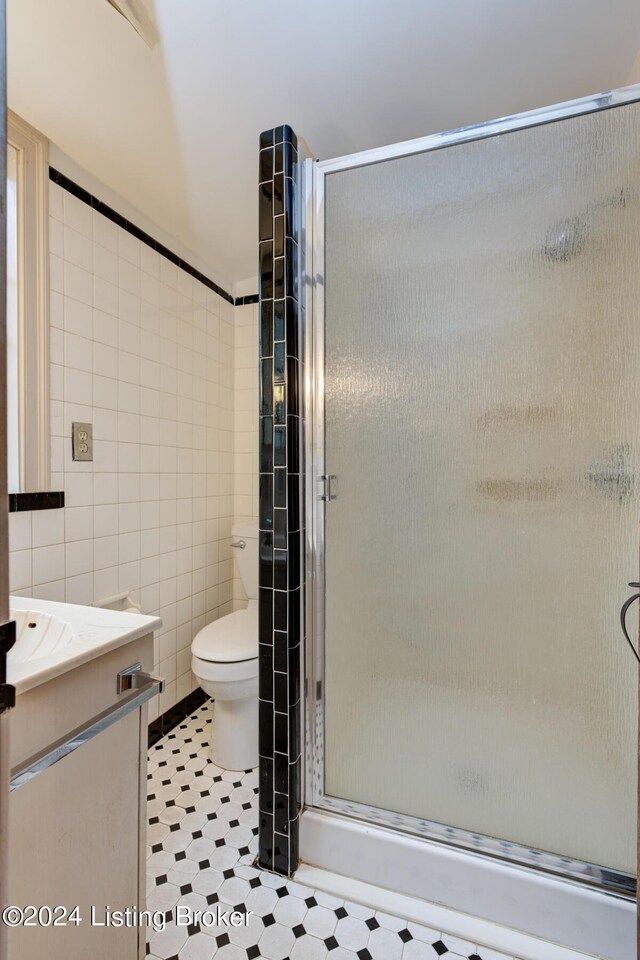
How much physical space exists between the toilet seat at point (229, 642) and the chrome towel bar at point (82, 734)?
77cm

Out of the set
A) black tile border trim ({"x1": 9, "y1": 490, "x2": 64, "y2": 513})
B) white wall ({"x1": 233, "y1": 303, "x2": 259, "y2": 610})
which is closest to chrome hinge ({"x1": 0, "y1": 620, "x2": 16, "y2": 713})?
black tile border trim ({"x1": 9, "y1": 490, "x2": 64, "y2": 513})

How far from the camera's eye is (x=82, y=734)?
0.79 meters

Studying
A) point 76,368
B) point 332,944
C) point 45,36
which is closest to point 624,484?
point 332,944

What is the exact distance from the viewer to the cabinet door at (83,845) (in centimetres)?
70

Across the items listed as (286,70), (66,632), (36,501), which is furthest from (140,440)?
(286,70)

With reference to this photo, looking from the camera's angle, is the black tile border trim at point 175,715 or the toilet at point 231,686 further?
the black tile border trim at point 175,715

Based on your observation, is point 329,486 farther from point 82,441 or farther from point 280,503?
point 82,441

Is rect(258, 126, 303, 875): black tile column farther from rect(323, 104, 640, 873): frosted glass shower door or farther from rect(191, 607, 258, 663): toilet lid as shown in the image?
rect(191, 607, 258, 663): toilet lid

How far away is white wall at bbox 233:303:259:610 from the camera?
257 cm

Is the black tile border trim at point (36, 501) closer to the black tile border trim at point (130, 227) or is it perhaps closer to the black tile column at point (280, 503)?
the black tile column at point (280, 503)

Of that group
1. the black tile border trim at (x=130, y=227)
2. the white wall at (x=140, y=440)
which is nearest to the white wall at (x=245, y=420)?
the white wall at (x=140, y=440)

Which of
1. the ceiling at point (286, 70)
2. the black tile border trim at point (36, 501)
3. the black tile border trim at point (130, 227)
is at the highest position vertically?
the ceiling at point (286, 70)

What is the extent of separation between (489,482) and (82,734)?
1087 millimetres

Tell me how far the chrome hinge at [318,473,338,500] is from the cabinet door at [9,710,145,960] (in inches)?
29.2
